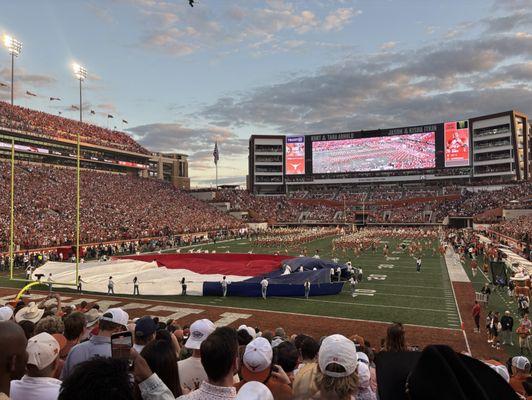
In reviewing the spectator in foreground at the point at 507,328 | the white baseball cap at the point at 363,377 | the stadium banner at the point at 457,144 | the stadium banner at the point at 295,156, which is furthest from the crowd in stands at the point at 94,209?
the stadium banner at the point at 457,144

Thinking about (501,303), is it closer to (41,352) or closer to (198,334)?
(198,334)

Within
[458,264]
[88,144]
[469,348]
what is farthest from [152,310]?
[88,144]

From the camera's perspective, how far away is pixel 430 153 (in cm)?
7944

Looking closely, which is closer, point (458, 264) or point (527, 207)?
point (458, 264)

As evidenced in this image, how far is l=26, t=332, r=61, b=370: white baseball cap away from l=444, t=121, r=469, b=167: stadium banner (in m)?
83.3

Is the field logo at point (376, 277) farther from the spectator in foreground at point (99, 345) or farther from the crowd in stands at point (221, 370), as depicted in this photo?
the spectator in foreground at point (99, 345)

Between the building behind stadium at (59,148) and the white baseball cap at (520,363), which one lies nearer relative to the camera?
the white baseball cap at (520,363)

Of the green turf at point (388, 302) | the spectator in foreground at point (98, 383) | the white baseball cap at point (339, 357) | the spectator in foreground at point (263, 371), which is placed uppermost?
the spectator in foreground at point (98, 383)

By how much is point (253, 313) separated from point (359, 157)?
72791mm

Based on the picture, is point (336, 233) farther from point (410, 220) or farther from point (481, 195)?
point (481, 195)

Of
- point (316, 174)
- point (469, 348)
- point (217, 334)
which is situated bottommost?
point (469, 348)

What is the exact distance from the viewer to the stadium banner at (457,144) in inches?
3024

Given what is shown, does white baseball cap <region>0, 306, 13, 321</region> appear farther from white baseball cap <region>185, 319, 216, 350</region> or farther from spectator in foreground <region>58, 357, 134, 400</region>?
spectator in foreground <region>58, 357, 134, 400</region>

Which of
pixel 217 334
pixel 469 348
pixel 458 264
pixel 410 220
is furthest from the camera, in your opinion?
pixel 410 220
